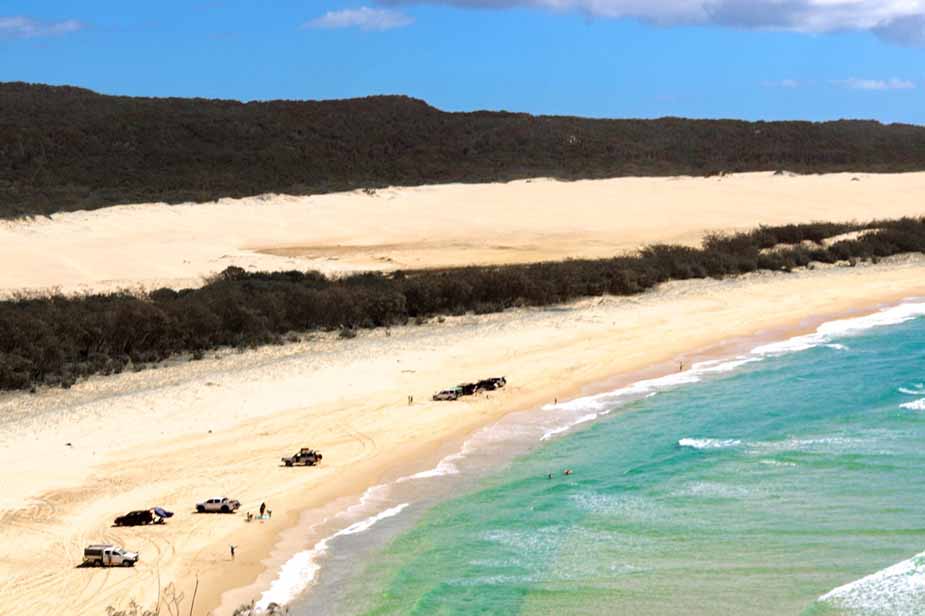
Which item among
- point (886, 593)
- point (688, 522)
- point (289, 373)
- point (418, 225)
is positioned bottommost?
point (886, 593)

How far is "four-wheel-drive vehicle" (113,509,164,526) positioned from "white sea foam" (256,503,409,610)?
1.57 metres

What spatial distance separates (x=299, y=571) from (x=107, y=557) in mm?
1665

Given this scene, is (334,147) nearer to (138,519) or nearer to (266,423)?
(266,423)

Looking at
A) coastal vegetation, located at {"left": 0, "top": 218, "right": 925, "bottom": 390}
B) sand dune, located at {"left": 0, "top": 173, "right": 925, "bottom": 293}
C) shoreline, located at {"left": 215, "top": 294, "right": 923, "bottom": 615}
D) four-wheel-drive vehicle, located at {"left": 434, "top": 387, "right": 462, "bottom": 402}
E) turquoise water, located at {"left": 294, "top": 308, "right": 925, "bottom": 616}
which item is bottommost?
turquoise water, located at {"left": 294, "top": 308, "right": 925, "bottom": 616}

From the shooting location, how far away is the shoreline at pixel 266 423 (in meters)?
11.2

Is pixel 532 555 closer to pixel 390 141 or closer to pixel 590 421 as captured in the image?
pixel 590 421

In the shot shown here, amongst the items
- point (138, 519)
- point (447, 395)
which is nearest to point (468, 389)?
point (447, 395)

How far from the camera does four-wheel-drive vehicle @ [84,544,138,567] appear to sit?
10.7 meters

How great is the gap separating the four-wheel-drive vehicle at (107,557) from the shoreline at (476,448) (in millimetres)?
1020

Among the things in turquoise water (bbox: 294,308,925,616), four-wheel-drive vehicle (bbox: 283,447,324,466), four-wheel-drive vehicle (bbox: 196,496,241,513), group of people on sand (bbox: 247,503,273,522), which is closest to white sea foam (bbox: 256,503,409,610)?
turquoise water (bbox: 294,308,925,616)

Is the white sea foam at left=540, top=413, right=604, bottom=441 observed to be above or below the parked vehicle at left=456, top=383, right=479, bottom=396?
below

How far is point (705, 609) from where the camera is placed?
10.0m

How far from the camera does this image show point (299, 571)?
11008mm

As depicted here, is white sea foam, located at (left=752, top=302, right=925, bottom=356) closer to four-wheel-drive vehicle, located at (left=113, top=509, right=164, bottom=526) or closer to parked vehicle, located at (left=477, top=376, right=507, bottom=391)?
parked vehicle, located at (left=477, top=376, right=507, bottom=391)
